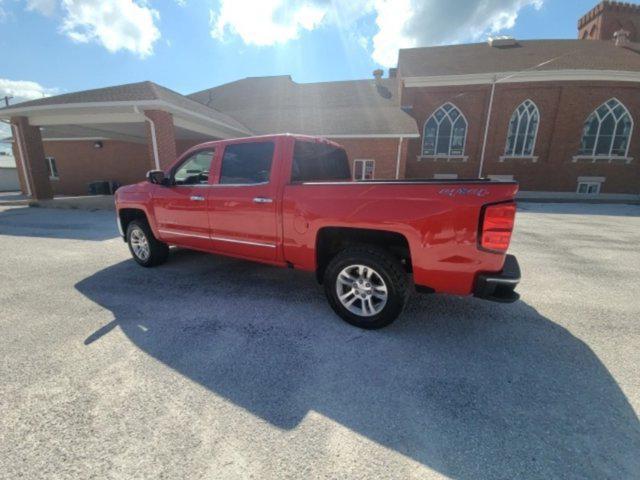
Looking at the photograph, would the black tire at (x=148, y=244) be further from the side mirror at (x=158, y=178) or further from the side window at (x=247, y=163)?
the side window at (x=247, y=163)

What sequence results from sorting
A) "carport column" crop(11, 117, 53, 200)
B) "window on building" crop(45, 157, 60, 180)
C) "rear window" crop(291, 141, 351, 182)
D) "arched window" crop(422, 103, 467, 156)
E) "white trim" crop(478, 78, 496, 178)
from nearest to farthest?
"rear window" crop(291, 141, 351, 182) < "carport column" crop(11, 117, 53, 200) < "white trim" crop(478, 78, 496, 178) < "arched window" crop(422, 103, 467, 156) < "window on building" crop(45, 157, 60, 180)

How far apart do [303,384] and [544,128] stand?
994 inches

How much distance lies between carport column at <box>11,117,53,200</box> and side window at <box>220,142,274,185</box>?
46.9 feet

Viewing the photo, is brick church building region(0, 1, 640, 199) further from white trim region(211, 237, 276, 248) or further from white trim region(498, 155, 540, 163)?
white trim region(211, 237, 276, 248)

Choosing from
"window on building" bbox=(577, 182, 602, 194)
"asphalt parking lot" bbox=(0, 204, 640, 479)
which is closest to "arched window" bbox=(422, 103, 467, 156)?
"window on building" bbox=(577, 182, 602, 194)

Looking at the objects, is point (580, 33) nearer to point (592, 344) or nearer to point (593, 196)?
point (593, 196)

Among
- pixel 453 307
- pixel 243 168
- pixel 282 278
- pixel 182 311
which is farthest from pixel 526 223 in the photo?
pixel 182 311

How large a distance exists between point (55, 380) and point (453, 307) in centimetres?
393

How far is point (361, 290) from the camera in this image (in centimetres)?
310

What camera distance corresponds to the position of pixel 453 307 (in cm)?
361

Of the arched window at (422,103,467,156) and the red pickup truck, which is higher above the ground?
the arched window at (422,103,467,156)

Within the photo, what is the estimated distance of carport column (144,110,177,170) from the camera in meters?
10.4

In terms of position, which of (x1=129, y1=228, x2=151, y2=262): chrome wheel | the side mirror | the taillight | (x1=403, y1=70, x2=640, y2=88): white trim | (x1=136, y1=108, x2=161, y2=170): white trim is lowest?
(x1=129, y1=228, x2=151, y2=262): chrome wheel

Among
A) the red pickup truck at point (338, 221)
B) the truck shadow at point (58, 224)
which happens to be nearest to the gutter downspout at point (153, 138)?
the truck shadow at point (58, 224)
